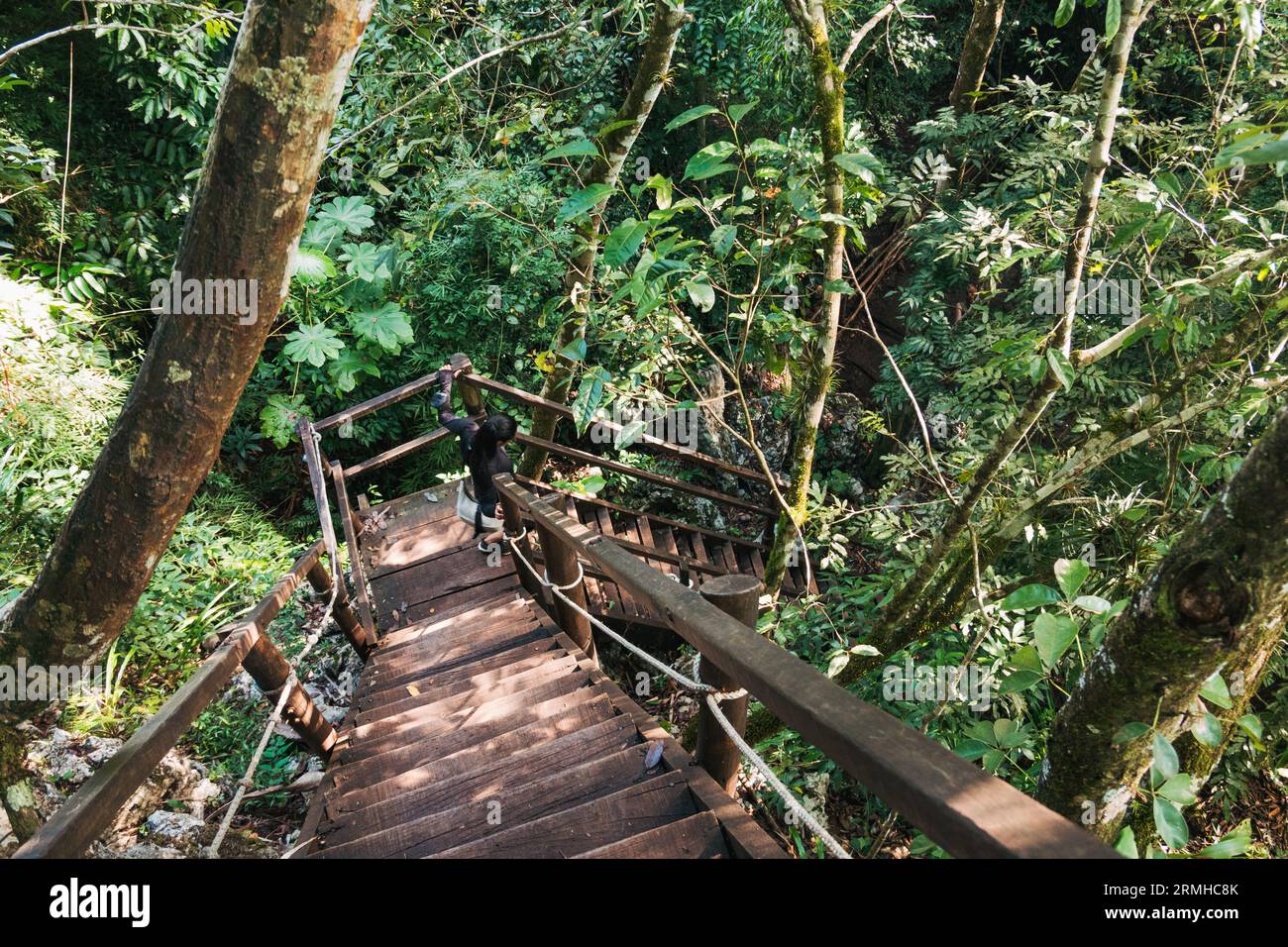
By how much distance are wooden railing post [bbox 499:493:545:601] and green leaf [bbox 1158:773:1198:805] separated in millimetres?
3409

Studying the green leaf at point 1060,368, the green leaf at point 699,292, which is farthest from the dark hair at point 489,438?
the green leaf at point 1060,368

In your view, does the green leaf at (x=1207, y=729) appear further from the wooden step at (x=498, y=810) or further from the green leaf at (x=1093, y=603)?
the wooden step at (x=498, y=810)

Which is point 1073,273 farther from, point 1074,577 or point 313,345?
point 313,345

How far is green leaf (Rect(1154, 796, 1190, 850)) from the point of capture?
4.11 ft

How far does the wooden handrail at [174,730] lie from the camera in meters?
1.55

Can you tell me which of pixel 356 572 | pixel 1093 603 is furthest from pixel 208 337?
pixel 356 572

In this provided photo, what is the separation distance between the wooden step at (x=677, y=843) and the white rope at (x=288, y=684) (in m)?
1.02

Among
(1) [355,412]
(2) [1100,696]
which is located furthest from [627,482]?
(2) [1100,696]

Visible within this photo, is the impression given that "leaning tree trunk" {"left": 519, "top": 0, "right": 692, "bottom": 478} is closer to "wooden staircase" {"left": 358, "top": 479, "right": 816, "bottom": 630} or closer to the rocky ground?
"wooden staircase" {"left": 358, "top": 479, "right": 816, "bottom": 630}

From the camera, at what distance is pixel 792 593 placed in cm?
679

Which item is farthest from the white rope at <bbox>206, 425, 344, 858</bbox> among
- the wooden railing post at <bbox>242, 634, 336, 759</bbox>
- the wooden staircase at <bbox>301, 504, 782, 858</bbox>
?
the wooden staircase at <bbox>301, 504, 782, 858</bbox>

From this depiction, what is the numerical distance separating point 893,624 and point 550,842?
2.32 metres
